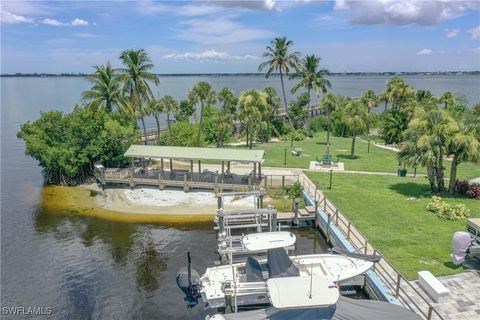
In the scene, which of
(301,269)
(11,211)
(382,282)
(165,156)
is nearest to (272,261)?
(301,269)

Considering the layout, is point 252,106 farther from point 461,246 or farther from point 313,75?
point 461,246

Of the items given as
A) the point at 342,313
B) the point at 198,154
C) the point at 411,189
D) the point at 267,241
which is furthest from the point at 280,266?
the point at 411,189

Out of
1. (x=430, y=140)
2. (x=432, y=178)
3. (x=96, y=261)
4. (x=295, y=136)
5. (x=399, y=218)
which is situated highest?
(x=430, y=140)

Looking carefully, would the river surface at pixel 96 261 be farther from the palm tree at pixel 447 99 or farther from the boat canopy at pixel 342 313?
the palm tree at pixel 447 99

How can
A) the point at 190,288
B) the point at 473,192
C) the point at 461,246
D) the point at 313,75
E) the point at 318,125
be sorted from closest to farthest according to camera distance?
the point at 190,288 → the point at 461,246 → the point at 473,192 → the point at 313,75 → the point at 318,125

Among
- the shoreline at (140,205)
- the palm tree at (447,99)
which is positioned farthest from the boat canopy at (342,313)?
the palm tree at (447,99)

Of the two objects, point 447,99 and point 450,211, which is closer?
point 450,211

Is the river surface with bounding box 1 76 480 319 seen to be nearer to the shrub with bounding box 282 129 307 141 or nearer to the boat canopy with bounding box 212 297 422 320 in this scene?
the boat canopy with bounding box 212 297 422 320
